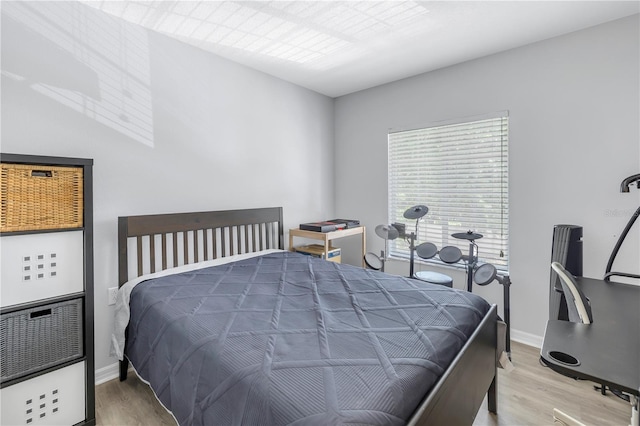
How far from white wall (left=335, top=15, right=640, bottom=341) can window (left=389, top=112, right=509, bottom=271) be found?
113 mm

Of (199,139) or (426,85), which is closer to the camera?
(199,139)

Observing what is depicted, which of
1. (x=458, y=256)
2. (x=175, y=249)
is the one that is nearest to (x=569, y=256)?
(x=458, y=256)

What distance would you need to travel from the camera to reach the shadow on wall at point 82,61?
1.82 meters

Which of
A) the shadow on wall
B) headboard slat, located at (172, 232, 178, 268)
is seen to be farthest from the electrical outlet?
the shadow on wall

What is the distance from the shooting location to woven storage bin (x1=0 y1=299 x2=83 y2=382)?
1.48 m

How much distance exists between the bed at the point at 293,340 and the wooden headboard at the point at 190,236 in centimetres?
1

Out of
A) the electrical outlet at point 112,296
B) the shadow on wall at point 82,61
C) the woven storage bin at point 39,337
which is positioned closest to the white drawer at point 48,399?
the woven storage bin at point 39,337

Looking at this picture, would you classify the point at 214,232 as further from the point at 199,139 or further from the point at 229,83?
the point at 229,83

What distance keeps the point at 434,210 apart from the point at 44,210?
313cm

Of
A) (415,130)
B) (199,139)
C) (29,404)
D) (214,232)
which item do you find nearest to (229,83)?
(199,139)

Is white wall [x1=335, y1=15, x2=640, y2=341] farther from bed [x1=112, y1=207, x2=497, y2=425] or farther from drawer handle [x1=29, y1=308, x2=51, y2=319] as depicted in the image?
drawer handle [x1=29, y1=308, x2=51, y2=319]

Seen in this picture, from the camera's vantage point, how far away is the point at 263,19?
2.21m

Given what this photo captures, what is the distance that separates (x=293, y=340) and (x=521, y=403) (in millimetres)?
1614

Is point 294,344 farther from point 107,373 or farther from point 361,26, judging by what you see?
point 361,26
